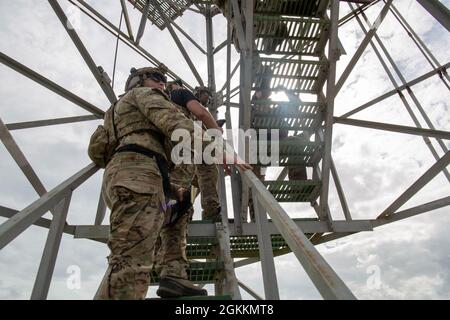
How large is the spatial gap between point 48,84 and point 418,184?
5926 millimetres

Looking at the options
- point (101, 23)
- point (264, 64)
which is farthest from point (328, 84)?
point (101, 23)

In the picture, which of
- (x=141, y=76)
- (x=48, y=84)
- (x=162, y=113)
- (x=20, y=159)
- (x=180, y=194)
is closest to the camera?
(x=162, y=113)

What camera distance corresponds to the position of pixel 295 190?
5.81m

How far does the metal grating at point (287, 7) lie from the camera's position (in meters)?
5.59

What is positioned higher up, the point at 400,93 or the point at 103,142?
the point at 400,93

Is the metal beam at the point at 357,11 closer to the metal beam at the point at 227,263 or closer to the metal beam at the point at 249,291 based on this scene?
the metal beam at the point at 227,263

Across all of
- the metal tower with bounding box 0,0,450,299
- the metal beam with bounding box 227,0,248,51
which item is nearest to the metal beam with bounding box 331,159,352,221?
the metal tower with bounding box 0,0,450,299

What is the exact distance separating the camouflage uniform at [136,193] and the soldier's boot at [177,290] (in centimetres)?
83

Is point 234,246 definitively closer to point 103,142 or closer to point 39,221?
point 39,221

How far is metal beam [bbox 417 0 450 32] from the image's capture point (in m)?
2.54

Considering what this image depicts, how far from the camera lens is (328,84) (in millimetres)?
5391

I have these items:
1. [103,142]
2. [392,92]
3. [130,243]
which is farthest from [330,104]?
[130,243]

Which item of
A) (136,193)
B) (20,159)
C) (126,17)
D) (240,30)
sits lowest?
(136,193)

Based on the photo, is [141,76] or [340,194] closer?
[141,76]
